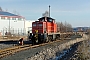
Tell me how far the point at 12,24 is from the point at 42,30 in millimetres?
37766

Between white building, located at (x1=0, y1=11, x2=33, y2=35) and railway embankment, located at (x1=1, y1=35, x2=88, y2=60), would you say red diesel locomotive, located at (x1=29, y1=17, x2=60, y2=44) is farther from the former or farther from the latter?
white building, located at (x1=0, y1=11, x2=33, y2=35)

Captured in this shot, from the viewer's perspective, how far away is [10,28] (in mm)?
60531

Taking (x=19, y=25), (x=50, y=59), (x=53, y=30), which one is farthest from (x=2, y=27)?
(x=50, y=59)

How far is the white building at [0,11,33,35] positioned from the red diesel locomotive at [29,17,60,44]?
102 feet

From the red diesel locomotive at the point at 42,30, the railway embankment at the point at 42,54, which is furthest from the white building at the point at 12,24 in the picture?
the railway embankment at the point at 42,54

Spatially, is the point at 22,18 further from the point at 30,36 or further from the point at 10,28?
the point at 30,36

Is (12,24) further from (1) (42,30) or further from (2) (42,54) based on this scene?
(2) (42,54)

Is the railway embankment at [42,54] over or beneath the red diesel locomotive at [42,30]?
beneath

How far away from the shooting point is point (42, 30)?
25.3 meters

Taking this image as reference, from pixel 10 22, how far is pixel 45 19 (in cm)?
3586

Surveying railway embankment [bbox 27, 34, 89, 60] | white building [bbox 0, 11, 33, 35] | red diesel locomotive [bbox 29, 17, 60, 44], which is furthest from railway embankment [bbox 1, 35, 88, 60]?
white building [bbox 0, 11, 33, 35]

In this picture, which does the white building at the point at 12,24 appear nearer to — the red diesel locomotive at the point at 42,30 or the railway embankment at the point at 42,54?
the red diesel locomotive at the point at 42,30

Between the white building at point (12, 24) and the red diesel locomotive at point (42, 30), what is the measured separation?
31.2 metres

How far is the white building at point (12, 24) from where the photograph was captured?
58.7 m
